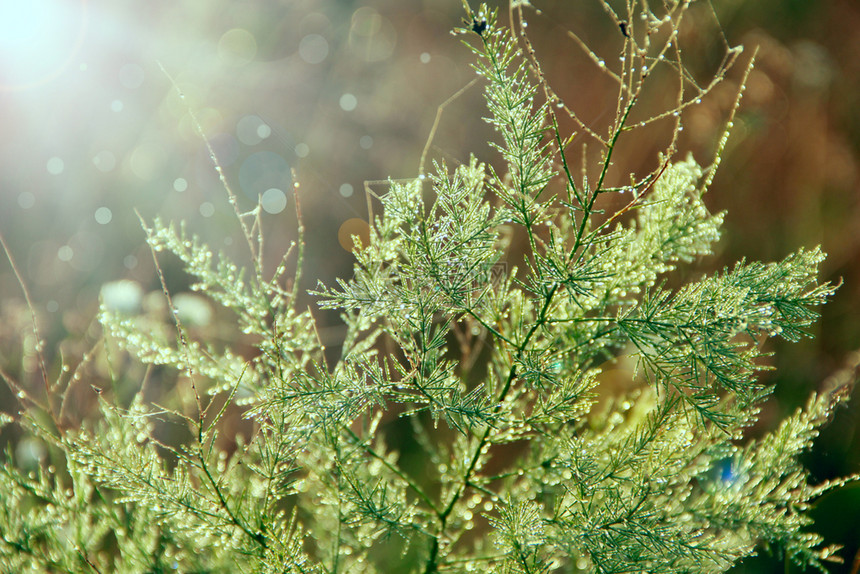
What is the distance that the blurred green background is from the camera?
970mm

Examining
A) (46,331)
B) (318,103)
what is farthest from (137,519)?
(318,103)

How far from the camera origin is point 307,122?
4.19 feet

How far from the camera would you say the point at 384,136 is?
1.21 metres

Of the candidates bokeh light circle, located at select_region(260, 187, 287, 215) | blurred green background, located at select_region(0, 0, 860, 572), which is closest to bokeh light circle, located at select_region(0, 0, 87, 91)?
blurred green background, located at select_region(0, 0, 860, 572)

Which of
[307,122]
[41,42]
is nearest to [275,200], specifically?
[307,122]

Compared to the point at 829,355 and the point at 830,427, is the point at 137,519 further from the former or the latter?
the point at 829,355

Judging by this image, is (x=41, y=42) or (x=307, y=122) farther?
(x=307, y=122)

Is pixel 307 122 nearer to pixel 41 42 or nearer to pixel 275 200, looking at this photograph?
pixel 275 200

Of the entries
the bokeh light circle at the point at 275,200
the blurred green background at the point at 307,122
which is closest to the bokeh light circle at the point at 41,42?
the blurred green background at the point at 307,122

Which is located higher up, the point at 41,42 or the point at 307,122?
the point at 307,122

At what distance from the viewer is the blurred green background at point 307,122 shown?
970 mm

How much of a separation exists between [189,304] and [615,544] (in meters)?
0.72

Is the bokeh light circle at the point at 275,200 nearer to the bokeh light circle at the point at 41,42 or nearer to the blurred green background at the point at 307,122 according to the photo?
the blurred green background at the point at 307,122

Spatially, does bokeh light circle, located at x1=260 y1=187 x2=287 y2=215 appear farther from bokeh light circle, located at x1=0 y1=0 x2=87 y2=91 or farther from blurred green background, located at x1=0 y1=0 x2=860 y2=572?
bokeh light circle, located at x1=0 y1=0 x2=87 y2=91
